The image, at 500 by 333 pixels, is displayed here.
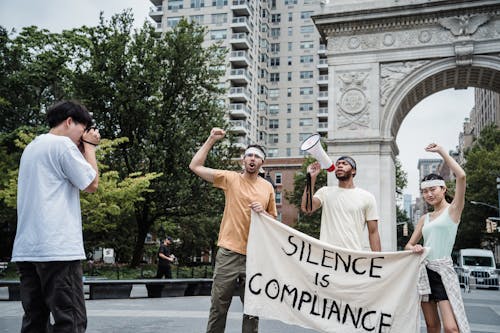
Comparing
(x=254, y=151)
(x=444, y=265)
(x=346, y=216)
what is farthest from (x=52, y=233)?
(x=444, y=265)

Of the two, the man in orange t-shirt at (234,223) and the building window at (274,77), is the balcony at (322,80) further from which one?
the man in orange t-shirt at (234,223)

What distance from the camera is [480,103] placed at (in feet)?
304

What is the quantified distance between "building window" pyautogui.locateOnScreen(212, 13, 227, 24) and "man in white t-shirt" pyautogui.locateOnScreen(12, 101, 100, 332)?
72293 mm

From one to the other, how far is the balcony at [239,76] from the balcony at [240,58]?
3.50 ft

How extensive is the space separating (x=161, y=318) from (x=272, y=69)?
2858 inches

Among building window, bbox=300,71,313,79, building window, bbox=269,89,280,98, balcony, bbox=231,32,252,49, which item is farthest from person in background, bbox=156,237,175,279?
building window, bbox=269,89,280,98

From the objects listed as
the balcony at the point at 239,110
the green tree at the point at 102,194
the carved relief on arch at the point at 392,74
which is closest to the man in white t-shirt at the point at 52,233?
the green tree at the point at 102,194

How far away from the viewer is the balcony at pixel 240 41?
237ft

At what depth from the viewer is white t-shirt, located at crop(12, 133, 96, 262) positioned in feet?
12.8

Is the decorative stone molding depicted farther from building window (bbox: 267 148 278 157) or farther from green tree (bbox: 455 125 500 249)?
building window (bbox: 267 148 278 157)

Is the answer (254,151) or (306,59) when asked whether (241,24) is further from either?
(254,151)

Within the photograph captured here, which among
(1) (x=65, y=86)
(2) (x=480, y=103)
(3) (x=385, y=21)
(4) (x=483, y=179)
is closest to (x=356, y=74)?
(3) (x=385, y=21)

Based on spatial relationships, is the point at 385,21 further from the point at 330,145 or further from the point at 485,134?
the point at 485,134

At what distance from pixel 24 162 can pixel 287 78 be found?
7674cm
